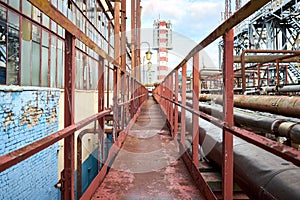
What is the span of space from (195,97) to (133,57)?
262 inches

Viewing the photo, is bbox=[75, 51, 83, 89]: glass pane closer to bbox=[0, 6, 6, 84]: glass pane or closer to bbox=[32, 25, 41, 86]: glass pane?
bbox=[32, 25, 41, 86]: glass pane

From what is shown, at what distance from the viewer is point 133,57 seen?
27.6 ft

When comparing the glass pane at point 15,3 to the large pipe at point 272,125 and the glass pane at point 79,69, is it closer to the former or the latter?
the glass pane at point 79,69

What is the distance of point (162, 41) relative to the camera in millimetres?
42000

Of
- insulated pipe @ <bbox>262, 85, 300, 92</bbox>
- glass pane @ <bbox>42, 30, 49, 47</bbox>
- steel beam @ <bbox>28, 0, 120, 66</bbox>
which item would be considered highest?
glass pane @ <bbox>42, 30, 49, 47</bbox>

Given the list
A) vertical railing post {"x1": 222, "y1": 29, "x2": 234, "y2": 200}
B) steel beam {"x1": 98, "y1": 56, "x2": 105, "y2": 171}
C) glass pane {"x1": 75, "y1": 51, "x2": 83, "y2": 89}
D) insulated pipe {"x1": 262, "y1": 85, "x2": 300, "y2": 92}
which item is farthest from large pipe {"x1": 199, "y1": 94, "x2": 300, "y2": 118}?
glass pane {"x1": 75, "y1": 51, "x2": 83, "y2": 89}

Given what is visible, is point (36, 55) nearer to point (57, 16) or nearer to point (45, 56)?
point (45, 56)

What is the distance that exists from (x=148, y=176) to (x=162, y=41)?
4125 centimetres

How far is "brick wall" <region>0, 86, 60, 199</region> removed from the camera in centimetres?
291

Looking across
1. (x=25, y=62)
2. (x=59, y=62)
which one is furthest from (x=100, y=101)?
(x=59, y=62)

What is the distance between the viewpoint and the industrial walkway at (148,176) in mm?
1776

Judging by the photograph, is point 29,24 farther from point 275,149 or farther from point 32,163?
point 275,149

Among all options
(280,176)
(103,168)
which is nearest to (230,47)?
(280,176)

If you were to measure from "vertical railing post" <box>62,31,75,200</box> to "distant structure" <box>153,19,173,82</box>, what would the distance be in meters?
38.7
